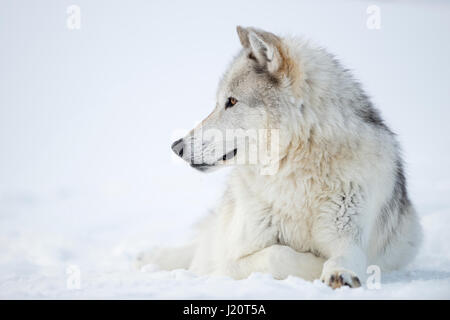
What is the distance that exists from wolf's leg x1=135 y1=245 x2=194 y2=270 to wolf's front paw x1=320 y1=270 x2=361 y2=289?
87.9 inches

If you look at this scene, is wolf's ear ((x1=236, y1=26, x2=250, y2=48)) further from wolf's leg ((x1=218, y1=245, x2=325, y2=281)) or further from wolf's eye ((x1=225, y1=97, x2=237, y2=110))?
wolf's leg ((x1=218, y1=245, x2=325, y2=281))

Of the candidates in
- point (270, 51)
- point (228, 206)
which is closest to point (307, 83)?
point (270, 51)

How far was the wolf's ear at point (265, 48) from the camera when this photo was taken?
10.6ft

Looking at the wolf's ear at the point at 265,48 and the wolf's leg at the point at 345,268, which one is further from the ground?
Answer: the wolf's ear at the point at 265,48

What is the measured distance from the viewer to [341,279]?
8.42 ft

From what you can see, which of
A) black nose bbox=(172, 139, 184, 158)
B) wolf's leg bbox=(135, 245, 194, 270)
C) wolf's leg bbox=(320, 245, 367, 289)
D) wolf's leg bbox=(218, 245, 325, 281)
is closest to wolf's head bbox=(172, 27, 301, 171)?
black nose bbox=(172, 139, 184, 158)

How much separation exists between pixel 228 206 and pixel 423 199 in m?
4.51

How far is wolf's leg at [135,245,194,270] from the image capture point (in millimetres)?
4586

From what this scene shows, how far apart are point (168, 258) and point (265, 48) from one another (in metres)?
2.38

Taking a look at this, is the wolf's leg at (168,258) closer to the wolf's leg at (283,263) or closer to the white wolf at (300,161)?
the white wolf at (300,161)

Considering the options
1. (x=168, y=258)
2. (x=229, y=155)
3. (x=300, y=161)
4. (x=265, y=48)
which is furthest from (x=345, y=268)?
(x=168, y=258)

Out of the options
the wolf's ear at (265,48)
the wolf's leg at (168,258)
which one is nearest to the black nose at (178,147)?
the wolf's ear at (265,48)
